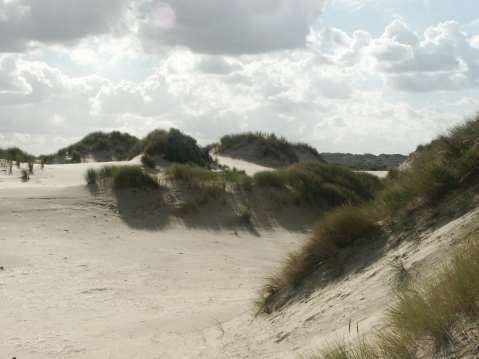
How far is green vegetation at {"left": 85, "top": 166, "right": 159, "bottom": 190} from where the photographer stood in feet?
52.1

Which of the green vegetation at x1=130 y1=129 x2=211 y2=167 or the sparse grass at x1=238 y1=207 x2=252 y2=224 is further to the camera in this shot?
the green vegetation at x1=130 y1=129 x2=211 y2=167

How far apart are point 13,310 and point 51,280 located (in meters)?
1.72

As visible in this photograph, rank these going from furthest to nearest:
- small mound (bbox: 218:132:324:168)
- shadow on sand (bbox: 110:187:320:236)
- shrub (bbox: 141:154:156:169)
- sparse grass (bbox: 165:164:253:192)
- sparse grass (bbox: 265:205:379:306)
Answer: small mound (bbox: 218:132:324:168)
shrub (bbox: 141:154:156:169)
sparse grass (bbox: 165:164:253:192)
shadow on sand (bbox: 110:187:320:236)
sparse grass (bbox: 265:205:379:306)

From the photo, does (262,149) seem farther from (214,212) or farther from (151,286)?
(151,286)

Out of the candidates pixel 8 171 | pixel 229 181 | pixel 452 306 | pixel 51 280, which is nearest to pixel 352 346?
pixel 452 306

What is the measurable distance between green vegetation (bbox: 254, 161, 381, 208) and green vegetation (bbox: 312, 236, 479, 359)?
13.0 metres

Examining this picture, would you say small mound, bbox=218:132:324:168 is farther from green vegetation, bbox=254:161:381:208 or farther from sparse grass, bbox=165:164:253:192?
sparse grass, bbox=165:164:253:192

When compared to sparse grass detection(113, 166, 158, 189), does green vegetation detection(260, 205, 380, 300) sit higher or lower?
lower

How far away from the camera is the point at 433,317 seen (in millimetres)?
3232

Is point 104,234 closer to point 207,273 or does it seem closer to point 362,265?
point 207,273

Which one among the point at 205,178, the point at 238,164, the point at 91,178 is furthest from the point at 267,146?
the point at 91,178

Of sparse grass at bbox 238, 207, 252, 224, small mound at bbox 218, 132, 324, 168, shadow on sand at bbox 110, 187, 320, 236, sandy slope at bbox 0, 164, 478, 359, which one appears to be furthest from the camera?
small mound at bbox 218, 132, 324, 168

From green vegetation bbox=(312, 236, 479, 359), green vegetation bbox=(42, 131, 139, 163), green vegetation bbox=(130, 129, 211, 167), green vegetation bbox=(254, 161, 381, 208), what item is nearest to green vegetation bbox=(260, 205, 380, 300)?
green vegetation bbox=(312, 236, 479, 359)

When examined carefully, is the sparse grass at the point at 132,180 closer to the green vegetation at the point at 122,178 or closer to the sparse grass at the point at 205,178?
the green vegetation at the point at 122,178
